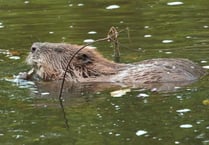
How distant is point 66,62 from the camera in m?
13.5

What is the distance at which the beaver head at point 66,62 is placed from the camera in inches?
519

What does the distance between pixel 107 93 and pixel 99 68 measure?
3.99 feet

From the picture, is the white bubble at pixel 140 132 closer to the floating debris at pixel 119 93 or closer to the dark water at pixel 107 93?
the dark water at pixel 107 93

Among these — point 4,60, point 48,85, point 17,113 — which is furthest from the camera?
point 4,60

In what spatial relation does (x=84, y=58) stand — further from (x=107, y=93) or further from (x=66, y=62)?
(x=107, y=93)

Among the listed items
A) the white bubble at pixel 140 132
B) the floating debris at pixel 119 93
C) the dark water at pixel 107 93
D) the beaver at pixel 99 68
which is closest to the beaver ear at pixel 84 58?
the beaver at pixel 99 68

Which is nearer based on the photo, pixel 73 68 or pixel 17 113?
pixel 17 113

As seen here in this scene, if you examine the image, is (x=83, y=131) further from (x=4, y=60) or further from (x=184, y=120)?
(x=4, y=60)

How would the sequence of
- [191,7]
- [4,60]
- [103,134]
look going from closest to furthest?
[103,134] → [4,60] → [191,7]

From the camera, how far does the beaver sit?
12.5 metres

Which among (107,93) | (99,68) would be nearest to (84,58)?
(99,68)

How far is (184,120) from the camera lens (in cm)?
1009

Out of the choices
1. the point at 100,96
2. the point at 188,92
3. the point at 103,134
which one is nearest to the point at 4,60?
the point at 100,96

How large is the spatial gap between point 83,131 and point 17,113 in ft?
Result: 4.31
